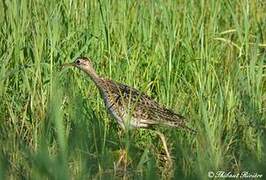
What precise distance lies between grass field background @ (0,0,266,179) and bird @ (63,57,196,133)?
0.11 metres

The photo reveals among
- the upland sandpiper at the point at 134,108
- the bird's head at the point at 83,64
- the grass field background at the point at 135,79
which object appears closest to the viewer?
the grass field background at the point at 135,79

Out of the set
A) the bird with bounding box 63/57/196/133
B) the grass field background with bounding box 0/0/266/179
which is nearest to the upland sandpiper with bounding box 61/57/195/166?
the bird with bounding box 63/57/196/133

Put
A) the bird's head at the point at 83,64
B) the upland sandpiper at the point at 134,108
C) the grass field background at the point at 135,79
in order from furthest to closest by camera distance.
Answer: the bird's head at the point at 83,64
the upland sandpiper at the point at 134,108
the grass field background at the point at 135,79

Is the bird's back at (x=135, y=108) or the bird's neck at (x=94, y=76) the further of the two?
the bird's neck at (x=94, y=76)

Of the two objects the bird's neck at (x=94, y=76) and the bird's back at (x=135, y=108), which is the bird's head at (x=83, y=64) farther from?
the bird's back at (x=135, y=108)

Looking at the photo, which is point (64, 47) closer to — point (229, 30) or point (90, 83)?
point (90, 83)

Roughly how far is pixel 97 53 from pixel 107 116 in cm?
71

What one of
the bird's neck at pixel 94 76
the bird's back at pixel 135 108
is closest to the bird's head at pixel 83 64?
the bird's neck at pixel 94 76

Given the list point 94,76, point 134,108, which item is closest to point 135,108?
point 134,108

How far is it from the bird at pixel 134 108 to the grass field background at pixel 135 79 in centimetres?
11

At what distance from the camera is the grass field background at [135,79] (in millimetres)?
5684

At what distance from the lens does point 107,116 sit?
22.8 ft

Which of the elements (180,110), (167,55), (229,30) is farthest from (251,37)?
(180,110)

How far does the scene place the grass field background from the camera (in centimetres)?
568
